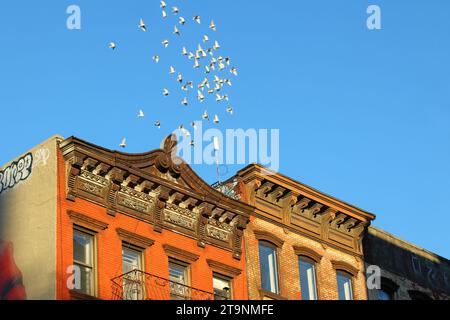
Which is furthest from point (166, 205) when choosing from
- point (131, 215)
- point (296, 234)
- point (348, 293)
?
point (348, 293)

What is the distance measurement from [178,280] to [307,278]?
662cm

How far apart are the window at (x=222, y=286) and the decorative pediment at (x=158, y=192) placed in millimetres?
1059

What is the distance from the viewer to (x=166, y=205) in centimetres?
4166

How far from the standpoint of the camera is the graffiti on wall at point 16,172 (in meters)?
40.0

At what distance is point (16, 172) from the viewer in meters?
40.4

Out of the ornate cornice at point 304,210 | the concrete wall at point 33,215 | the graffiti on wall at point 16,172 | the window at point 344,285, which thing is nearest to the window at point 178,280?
the ornate cornice at point 304,210

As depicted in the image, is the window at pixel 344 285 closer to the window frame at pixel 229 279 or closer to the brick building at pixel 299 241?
the brick building at pixel 299 241

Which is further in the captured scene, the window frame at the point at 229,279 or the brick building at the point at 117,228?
the window frame at the point at 229,279
